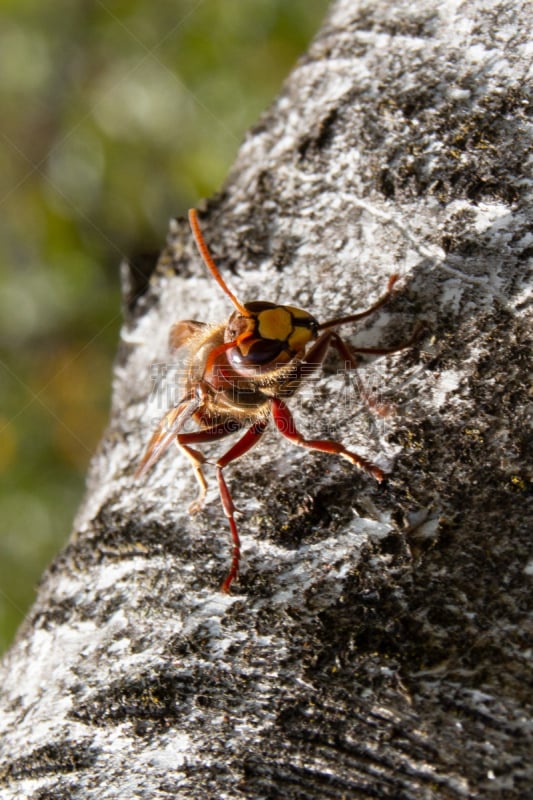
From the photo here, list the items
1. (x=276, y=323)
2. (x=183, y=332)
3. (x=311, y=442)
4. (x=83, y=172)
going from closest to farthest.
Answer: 1. (x=311, y=442)
2. (x=276, y=323)
3. (x=183, y=332)
4. (x=83, y=172)

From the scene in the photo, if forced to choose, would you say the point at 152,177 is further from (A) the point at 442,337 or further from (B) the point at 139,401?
(A) the point at 442,337

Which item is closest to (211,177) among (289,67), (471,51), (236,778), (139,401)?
(289,67)

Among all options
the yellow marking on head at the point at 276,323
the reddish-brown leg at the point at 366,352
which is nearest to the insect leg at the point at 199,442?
the yellow marking on head at the point at 276,323

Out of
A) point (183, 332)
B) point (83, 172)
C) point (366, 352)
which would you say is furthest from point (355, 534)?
point (83, 172)

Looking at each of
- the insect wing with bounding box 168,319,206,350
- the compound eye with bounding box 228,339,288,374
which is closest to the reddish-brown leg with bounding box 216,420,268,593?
the compound eye with bounding box 228,339,288,374

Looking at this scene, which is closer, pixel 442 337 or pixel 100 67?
pixel 442 337

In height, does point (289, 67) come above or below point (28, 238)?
above

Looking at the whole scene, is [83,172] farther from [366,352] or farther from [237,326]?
[366,352]
